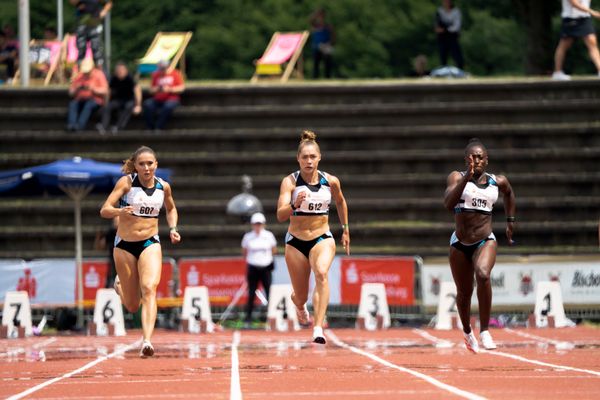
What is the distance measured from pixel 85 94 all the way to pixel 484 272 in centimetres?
1919

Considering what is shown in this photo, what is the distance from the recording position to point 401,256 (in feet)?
99.4

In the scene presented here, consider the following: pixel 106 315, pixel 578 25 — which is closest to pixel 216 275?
pixel 106 315

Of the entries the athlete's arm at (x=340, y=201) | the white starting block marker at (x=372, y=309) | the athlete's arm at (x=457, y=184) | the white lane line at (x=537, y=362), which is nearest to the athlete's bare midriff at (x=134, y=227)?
the athlete's arm at (x=340, y=201)

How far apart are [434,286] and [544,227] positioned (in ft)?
16.3

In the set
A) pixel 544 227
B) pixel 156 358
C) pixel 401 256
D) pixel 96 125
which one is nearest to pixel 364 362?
pixel 156 358

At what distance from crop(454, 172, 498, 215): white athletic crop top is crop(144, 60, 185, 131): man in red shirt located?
18103 millimetres

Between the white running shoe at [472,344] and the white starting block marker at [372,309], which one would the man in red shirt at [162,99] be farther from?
the white running shoe at [472,344]

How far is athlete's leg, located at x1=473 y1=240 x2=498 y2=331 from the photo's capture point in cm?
1738

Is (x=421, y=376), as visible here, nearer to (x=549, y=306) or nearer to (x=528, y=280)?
(x=549, y=306)

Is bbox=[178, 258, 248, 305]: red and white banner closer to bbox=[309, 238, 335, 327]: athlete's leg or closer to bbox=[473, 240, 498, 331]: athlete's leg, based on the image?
bbox=[309, 238, 335, 327]: athlete's leg

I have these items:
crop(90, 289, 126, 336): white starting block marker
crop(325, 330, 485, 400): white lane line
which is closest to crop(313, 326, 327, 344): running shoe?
crop(325, 330, 485, 400): white lane line

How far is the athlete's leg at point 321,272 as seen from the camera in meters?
17.9

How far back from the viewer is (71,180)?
95.3ft

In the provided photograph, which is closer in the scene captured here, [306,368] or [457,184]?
[306,368]
